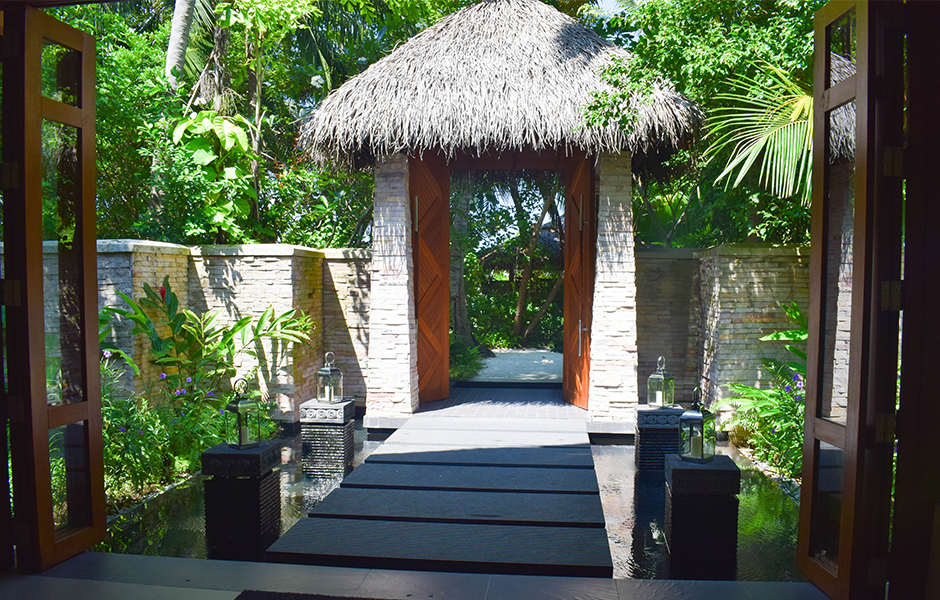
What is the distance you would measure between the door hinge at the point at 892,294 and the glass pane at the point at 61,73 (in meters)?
3.75

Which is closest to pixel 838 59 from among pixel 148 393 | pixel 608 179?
pixel 608 179

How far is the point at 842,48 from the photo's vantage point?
9.83ft

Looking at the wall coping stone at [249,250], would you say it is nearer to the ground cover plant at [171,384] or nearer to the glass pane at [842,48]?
the ground cover plant at [171,384]

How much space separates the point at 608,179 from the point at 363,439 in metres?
3.36

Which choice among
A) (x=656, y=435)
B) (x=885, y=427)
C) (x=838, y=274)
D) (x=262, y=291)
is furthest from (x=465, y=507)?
(x=262, y=291)

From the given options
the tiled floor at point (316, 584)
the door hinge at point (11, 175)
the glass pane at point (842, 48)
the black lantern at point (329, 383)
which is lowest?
the tiled floor at point (316, 584)

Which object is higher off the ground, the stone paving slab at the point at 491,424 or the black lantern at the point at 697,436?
the black lantern at the point at 697,436

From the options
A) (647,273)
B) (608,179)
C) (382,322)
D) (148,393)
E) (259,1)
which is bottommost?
(148,393)

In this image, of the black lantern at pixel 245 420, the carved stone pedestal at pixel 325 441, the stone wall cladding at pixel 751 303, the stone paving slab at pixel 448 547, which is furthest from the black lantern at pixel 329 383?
the stone wall cladding at pixel 751 303

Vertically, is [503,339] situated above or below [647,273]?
below

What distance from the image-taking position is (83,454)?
10.4ft

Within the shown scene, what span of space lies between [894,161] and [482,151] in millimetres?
3891

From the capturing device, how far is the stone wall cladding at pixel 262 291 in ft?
20.8

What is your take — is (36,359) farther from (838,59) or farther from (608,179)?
(608,179)
